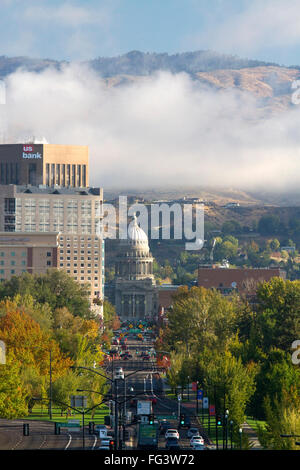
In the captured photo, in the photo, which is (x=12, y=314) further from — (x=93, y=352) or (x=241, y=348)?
(x=241, y=348)

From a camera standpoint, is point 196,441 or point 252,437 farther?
point 252,437

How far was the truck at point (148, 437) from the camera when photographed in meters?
89.9

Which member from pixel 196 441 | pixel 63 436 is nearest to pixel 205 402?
pixel 63 436

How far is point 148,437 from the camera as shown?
91.6 metres

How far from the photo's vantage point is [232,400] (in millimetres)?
108500

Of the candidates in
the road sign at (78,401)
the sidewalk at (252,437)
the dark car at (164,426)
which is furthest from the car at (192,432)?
the road sign at (78,401)

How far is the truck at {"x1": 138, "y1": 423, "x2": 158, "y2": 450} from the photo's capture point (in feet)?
295

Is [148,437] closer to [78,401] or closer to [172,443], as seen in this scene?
[172,443]

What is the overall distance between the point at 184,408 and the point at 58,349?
16.9 meters

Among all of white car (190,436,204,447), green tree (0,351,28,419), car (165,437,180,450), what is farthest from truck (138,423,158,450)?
green tree (0,351,28,419)

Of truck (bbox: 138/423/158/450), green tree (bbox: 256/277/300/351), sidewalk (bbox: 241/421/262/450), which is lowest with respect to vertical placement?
sidewalk (bbox: 241/421/262/450)

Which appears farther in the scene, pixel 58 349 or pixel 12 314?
pixel 12 314

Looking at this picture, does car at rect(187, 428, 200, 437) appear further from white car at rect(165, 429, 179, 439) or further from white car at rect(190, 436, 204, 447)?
white car at rect(190, 436, 204, 447)
